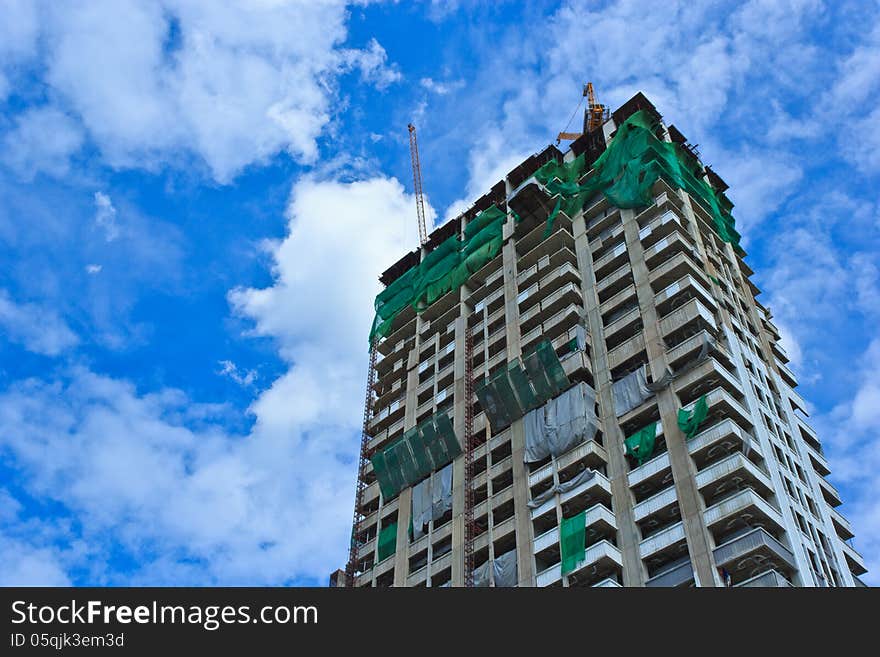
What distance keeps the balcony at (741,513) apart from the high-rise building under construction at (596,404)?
0.36 ft

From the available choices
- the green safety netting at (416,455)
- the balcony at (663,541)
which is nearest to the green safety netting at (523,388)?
the green safety netting at (416,455)

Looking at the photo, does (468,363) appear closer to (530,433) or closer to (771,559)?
(530,433)

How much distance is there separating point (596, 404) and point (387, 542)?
1796 cm

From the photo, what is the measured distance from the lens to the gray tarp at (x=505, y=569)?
5759cm

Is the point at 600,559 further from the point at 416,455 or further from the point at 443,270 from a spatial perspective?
the point at 443,270

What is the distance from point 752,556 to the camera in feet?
161

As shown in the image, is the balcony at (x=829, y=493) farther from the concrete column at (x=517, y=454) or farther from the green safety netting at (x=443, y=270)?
the green safety netting at (x=443, y=270)

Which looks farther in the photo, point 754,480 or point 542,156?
point 542,156

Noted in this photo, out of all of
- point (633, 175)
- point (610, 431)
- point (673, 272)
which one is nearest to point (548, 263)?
point (633, 175)

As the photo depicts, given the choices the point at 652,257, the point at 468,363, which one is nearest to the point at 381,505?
the point at 468,363

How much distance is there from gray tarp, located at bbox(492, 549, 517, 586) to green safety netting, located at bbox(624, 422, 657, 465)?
9187 millimetres
